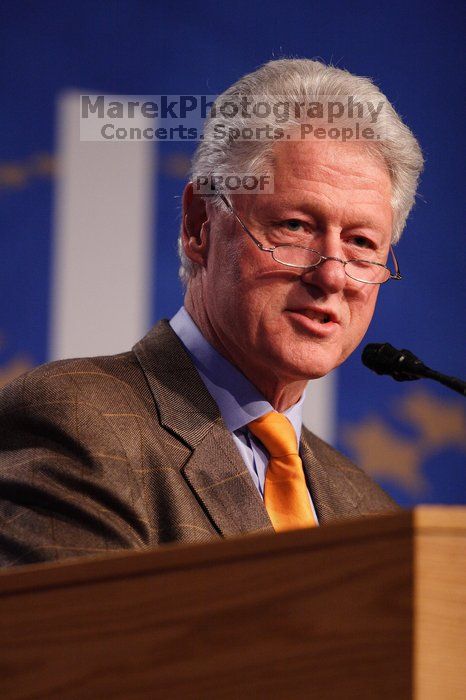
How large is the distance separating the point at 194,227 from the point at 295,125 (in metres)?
0.28

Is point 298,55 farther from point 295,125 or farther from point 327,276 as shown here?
point 327,276

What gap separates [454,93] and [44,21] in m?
1.11

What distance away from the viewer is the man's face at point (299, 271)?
5.86 feet

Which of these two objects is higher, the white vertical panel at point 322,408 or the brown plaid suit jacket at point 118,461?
the brown plaid suit jacket at point 118,461

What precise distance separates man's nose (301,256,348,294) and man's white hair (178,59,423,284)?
8.1 inches

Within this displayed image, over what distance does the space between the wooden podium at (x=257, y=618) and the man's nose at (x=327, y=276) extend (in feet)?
3.07

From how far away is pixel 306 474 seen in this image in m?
1.93

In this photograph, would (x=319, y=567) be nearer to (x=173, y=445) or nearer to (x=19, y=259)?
(x=173, y=445)

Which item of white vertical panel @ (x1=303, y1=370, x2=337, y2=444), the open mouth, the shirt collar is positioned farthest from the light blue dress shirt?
white vertical panel @ (x1=303, y1=370, x2=337, y2=444)

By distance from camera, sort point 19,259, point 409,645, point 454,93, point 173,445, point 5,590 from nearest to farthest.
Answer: point 409,645 < point 5,590 < point 173,445 < point 19,259 < point 454,93

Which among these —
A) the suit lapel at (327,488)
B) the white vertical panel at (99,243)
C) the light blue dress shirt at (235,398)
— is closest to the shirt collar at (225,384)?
the light blue dress shirt at (235,398)

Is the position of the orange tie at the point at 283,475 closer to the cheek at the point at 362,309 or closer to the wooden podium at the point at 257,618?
the cheek at the point at 362,309

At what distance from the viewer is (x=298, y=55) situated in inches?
102

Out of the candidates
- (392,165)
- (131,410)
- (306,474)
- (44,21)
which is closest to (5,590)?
(131,410)
